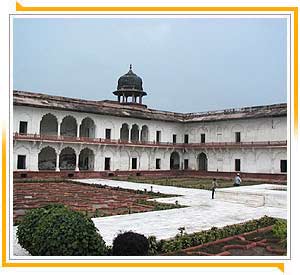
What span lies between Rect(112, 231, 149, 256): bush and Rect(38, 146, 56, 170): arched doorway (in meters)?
25.6

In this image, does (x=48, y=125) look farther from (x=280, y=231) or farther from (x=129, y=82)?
(x=280, y=231)

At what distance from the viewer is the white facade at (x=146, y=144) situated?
2897 cm

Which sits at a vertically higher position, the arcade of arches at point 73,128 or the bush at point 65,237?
the arcade of arches at point 73,128

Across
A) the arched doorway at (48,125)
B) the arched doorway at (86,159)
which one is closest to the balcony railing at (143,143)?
the arched doorway at (86,159)

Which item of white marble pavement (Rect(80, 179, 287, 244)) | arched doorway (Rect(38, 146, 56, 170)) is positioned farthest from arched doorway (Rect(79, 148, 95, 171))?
white marble pavement (Rect(80, 179, 287, 244))

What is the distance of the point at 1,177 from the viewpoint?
14.2 feet

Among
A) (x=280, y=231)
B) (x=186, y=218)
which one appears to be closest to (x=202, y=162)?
(x=186, y=218)

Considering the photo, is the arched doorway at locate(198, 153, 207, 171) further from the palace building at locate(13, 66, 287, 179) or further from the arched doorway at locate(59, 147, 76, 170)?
the arched doorway at locate(59, 147, 76, 170)

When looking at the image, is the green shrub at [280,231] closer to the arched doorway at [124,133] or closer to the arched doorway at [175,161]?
the arched doorway at [124,133]

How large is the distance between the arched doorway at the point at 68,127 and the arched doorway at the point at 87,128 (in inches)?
23.5
